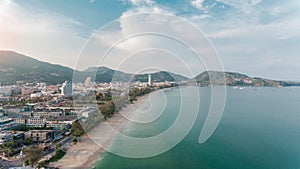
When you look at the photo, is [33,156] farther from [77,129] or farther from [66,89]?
[66,89]

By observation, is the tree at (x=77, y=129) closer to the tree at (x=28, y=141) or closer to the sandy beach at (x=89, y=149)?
the sandy beach at (x=89, y=149)

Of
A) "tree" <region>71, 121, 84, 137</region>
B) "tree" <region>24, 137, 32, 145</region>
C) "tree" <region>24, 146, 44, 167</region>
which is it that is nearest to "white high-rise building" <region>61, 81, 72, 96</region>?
"tree" <region>71, 121, 84, 137</region>

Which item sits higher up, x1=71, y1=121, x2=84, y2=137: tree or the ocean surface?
x1=71, y1=121, x2=84, y2=137: tree

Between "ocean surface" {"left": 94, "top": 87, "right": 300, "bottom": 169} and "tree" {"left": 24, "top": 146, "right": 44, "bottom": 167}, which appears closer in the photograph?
"tree" {"left": 24, "top": 146, "right": 44, "bottom": 167}

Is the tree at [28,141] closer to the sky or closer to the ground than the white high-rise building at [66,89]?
closer to the ground

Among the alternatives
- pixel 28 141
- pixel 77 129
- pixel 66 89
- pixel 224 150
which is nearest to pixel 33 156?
pixel 28 141

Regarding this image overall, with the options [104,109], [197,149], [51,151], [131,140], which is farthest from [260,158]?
[104,109]

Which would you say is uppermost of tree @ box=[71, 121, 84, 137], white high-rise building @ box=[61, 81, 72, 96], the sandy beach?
white high-rise building @ box=[61, 81, 72, 96]

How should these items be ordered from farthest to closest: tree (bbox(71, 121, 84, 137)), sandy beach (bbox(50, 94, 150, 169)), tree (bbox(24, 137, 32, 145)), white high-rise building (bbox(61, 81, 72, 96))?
white high-rise building (bbox(61, 81, 72, 96))
tree (bbox(71, 121, 84, 137))
tree (bbox(24, 137, 32, 145))
sandy beach (bbox(50, 94, 150, 169))

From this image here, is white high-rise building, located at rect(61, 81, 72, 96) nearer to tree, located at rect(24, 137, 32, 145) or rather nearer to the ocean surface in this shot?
the ocean surface

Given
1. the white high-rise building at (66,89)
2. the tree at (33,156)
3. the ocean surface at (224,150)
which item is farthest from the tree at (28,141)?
the white high-rise building at (66,89)

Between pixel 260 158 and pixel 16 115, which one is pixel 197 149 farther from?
pixel 16 115
